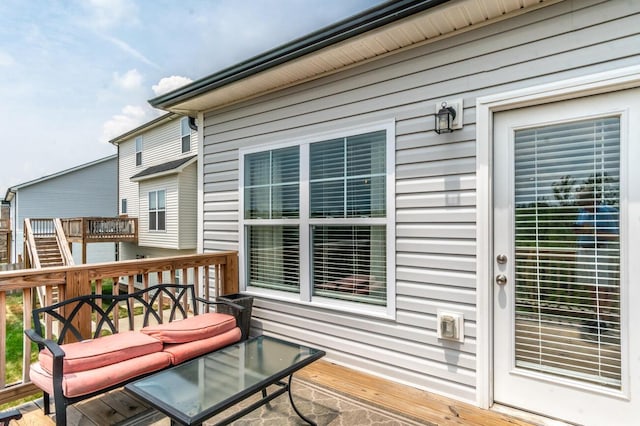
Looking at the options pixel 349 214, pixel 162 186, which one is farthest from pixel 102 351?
pixel 162 186

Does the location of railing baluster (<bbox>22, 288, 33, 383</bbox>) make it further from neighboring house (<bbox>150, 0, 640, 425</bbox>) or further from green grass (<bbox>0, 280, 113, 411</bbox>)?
neighboring house (<bbox>150, 0, 640, 425</bbox>)

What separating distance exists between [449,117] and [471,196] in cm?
63

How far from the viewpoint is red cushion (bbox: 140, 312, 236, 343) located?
2.58 metres

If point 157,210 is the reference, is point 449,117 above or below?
above

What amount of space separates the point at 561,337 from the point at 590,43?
6.35 feet

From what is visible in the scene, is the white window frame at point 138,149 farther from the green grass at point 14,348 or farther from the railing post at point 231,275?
the railing post at point 231,275

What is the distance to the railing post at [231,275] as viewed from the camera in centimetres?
398

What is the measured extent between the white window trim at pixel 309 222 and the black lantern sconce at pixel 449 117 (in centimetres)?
41

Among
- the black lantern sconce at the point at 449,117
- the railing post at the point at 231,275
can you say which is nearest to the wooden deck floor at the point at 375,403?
the railing post at the point at 231,275

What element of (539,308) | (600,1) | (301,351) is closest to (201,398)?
(301,351)

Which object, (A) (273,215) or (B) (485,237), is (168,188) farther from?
(B) (485,237)

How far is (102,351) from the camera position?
221 cm

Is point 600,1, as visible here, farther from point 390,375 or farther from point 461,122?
point 390,375

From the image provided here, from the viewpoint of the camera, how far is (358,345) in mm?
3076
